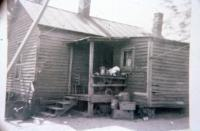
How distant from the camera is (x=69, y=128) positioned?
5.22 meters

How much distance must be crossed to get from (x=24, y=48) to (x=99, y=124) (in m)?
3.55

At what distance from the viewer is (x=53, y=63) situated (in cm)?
751

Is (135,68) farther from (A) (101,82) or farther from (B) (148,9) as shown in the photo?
(B) (148,9)

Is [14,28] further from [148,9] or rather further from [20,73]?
[148,9]

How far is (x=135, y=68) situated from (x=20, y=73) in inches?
135

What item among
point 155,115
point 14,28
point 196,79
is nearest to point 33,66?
point 14,28

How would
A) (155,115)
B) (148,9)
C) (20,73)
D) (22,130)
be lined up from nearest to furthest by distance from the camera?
(148,9)
(22,130)
(155,115)
(20,73)

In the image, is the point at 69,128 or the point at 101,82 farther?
the point at 101,82

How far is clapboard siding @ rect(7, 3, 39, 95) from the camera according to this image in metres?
7.37

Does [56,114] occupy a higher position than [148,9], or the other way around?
[148,9]

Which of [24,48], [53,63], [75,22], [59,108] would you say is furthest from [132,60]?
[24,48]

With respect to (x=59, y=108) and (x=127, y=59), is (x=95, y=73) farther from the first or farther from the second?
(x=59, y=108)

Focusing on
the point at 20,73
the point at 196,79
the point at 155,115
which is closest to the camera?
the point at 196,79

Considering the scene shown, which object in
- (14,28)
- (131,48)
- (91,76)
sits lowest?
(91,76)
